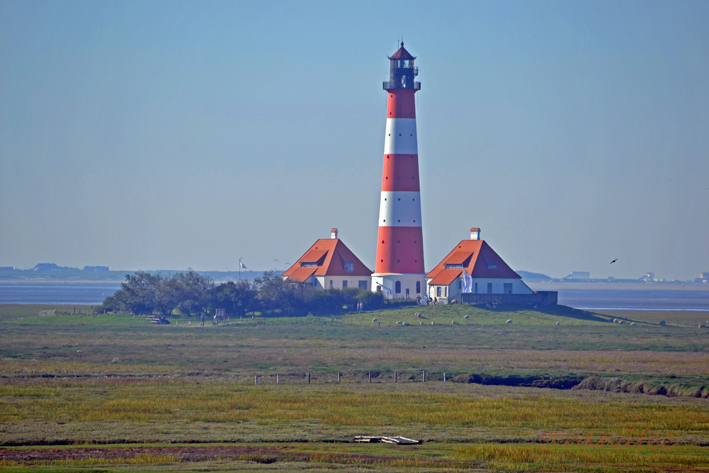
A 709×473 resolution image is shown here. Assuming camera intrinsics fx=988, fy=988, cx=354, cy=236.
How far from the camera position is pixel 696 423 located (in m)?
30.7

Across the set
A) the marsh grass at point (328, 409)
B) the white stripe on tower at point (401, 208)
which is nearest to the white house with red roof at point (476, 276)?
the white stripe on tower at point (401, 208)

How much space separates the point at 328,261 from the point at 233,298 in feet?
34.3

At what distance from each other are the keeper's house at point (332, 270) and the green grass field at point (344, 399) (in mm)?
17292

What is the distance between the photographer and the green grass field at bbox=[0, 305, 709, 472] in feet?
83.3

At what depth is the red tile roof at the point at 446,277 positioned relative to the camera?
78.8 metres

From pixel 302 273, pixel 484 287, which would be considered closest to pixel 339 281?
pixel 302 273

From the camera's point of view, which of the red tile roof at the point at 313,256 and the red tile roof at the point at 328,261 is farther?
the red tile roof at the point at 313,256

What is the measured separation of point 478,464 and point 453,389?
14607 millimetres

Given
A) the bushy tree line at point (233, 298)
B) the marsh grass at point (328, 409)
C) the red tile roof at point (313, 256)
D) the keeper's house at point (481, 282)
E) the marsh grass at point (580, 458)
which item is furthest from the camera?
the red tile roof at point (313, 256)

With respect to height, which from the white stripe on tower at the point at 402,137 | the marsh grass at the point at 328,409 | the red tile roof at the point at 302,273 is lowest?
the marsh grass at the point at 328,409

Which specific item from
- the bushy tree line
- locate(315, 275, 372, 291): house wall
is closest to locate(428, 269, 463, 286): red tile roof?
the bushy tree line

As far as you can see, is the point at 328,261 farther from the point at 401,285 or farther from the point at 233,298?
the point at 233,298

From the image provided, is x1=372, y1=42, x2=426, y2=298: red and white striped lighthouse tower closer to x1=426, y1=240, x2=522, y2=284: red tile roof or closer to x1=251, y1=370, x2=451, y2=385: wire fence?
x1=426, y1=240, x2=522, y2=284: red tile roof

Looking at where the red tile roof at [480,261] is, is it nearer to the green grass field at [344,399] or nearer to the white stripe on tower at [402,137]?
the white stripe on tower at [402,137]
